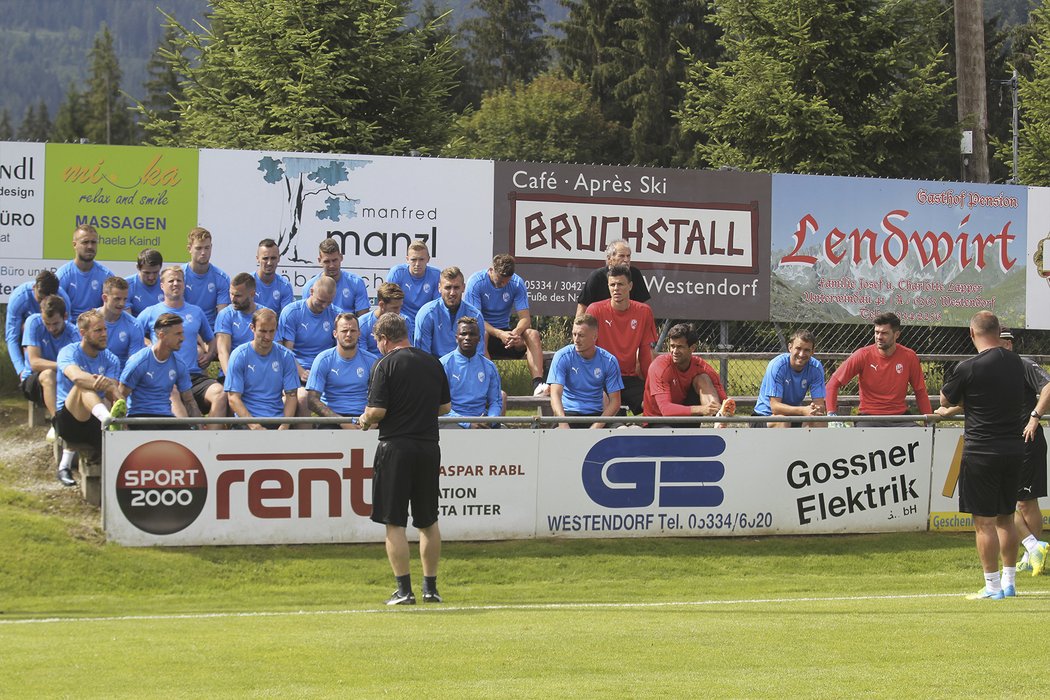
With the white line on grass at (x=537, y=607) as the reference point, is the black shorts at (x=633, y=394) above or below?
above

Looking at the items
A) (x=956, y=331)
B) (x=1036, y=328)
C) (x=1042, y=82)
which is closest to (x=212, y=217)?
(x=956, y=331)

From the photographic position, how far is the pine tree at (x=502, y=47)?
Result: 75312 millimetres

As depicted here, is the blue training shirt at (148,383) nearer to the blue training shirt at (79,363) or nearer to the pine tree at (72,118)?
the blue training shirt at (79,363)

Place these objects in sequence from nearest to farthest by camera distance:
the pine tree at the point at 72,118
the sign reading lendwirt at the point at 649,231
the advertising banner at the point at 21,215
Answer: the advertising banner at the point at 21,215
the sign reading lendwirt at the point at 649,231
the pine tree at the point at 72,118

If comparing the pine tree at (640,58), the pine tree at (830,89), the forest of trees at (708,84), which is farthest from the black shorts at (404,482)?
the pine tree at (640,58)

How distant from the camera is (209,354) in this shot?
42.1ft

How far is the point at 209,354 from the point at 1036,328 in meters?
11.5

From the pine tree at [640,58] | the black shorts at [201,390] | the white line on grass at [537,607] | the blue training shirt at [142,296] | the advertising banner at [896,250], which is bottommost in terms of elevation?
the white line on grass at [537,607]

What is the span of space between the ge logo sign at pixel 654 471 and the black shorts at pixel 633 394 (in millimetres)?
1335

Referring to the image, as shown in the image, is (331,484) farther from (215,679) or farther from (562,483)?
(215,679)

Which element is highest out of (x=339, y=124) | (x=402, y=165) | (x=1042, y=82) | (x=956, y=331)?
(x=1042, y=82)

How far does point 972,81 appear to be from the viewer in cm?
2317

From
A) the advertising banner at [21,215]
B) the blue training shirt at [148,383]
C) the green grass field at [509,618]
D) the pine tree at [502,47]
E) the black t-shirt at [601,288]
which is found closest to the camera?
Answer: the green grass field at [509,618]

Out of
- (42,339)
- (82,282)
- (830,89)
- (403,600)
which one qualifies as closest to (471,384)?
(403,600)
